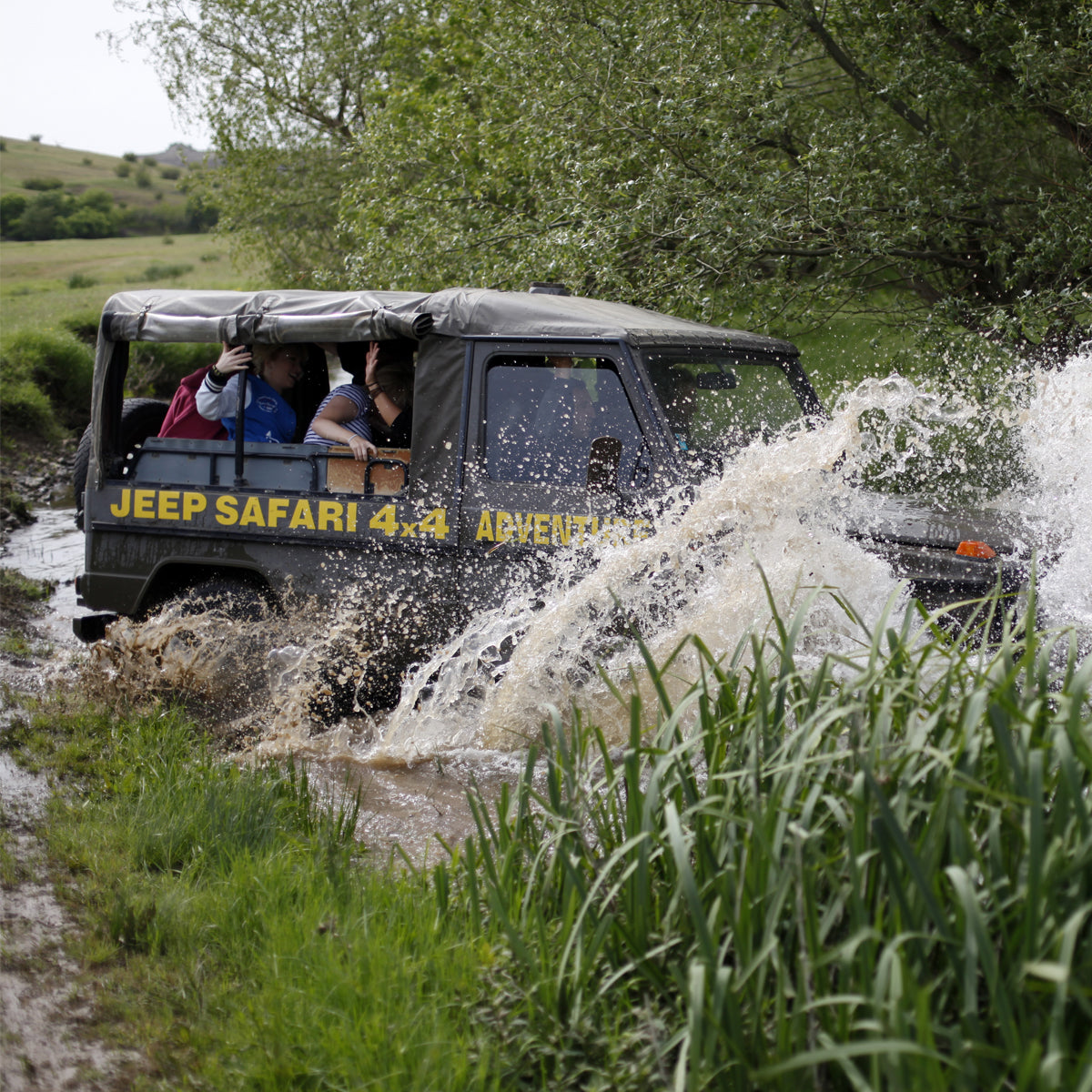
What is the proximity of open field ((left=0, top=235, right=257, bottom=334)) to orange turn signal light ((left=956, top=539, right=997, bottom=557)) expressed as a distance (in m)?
19.3

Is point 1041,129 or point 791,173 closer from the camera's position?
point 791,173

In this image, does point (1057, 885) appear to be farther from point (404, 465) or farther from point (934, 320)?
point (934, 320)

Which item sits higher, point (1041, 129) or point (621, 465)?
point (1041, 129)

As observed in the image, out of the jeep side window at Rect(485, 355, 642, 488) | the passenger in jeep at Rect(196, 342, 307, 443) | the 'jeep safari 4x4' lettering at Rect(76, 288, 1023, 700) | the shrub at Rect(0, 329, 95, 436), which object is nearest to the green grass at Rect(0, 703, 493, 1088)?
the 'jeep safari 4x4' lettering at Rect(76, 288, 1023, 700)

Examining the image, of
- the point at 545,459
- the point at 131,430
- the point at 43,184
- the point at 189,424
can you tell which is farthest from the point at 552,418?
the point at 43,184

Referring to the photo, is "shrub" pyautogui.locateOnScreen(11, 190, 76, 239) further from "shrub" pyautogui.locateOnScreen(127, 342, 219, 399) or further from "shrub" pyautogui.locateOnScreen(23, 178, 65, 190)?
"shrub" pyautogui.locateOnScreen(127, 342, 219, 399)

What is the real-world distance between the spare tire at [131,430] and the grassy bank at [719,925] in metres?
3.18

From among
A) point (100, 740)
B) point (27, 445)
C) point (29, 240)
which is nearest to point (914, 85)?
point (100, 740)

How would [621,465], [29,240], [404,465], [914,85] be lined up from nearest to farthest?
1. [621,465]
2. [404,465]
3. [914,85]
4. [29,240]

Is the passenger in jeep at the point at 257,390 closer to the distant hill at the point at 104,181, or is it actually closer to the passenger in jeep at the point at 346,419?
the passenger in jeep at the point at 346,419

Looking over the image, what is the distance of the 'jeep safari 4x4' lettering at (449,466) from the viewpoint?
185 inches

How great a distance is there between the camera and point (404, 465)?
5262mm

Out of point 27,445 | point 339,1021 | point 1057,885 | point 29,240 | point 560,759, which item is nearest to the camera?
point 1057,885

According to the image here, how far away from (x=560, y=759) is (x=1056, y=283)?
685 cm
